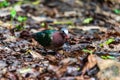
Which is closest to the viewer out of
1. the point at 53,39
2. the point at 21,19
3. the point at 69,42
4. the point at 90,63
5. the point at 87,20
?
the point at 90,63

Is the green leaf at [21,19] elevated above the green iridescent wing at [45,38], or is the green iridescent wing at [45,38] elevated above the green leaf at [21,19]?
the green iridescent wing at [45,38]

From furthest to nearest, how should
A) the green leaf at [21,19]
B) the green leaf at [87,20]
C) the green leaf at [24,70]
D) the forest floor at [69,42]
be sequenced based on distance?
the green leaf at [87,20]
the green leaf at [21,19]
the green leaf at [24,70]
the forest floor at [69,42]

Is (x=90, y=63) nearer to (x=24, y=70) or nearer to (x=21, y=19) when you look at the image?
(x=24, y=70)

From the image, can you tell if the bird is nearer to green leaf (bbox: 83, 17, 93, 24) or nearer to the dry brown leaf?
the dry brown leaf

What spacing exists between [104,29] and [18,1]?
2.95 m

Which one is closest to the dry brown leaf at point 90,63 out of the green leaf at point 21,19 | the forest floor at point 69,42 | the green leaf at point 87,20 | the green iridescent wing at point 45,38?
the forest floor at point 69,42

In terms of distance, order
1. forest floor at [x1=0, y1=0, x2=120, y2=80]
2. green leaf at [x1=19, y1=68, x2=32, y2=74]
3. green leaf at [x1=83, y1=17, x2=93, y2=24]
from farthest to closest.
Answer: green leaf at [x1=83, y1=17, x2=93, y2=24] → green leaf at [x1=19, y1=68, x2=32, y2=74] → forest floor at [x1=0, y1=0, x2=120, y2=80]

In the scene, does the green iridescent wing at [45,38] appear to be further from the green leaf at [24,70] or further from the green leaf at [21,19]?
the green leaf at [21,19]

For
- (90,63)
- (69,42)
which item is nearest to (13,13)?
(69,42)

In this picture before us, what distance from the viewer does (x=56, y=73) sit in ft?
17.0

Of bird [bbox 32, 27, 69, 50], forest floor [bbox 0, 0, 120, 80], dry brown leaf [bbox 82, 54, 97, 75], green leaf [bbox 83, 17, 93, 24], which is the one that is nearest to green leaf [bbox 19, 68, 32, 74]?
forest floor [bbox 0, 0, 120, 80]

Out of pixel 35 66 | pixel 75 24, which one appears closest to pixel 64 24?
pixel 75 24

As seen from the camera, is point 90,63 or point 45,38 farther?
point 45,38

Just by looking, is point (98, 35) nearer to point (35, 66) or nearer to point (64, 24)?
point (64, 24)
